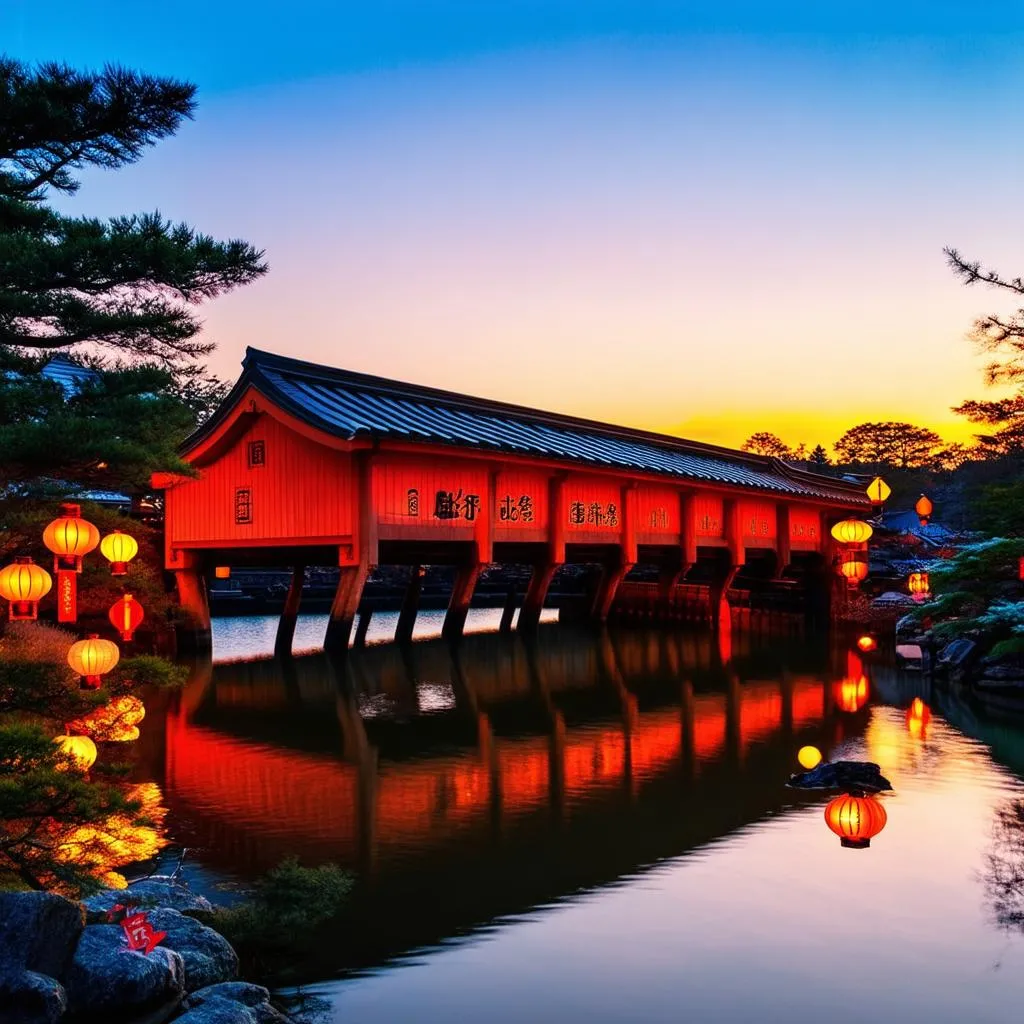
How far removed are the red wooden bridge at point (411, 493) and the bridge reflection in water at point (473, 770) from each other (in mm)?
3075

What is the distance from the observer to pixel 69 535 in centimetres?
1049

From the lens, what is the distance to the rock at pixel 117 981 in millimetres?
5164

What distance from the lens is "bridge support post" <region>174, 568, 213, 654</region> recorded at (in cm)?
2305

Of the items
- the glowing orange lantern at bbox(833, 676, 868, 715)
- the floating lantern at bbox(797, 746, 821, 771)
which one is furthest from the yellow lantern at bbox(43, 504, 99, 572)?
the glowing orange lantern at bbox(833, 676, 868, 715)

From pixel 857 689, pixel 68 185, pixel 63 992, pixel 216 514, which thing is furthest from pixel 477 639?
pixel 63 992

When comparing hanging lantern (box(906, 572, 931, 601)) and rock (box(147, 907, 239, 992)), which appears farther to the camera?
hanging lantern (box(906, 572, 931, 601))

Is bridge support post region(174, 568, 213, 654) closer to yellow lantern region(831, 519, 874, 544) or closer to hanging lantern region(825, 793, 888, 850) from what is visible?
yellow lantern region(831, 519, 874, 544)

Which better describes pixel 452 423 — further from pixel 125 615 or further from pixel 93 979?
pixel 93 979

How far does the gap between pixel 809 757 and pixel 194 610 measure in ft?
53.7

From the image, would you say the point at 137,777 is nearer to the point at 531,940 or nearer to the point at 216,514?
the point at 531,940

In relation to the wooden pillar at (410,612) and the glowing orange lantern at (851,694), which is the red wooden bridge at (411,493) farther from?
the glowing orange lantern at (851,694)

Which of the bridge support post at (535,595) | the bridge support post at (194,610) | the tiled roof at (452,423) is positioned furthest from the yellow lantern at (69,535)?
the bridge support post at (535,595)

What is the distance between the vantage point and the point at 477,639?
92.0ft

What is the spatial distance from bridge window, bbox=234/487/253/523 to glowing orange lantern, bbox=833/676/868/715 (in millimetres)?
13303
